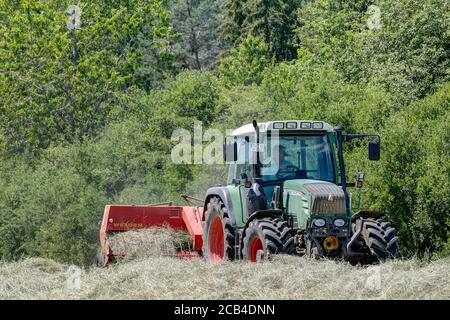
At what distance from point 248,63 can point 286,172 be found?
35615 mm

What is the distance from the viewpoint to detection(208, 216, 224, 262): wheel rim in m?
16.4

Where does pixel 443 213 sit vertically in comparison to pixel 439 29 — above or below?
below

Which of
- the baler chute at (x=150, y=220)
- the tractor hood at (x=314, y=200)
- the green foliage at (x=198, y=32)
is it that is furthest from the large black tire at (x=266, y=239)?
the green foliage at (x=198, y=32)

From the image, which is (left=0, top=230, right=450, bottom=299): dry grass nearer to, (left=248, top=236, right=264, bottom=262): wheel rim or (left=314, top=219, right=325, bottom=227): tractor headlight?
(left=248, top=236, right=264, bottom=262): wheel rim

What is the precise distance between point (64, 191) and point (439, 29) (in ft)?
39.3

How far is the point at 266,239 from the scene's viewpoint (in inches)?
530

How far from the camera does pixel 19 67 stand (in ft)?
127

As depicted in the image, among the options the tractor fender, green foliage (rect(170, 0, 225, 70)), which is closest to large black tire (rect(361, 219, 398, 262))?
the tractor fender

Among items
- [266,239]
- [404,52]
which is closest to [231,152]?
[266,239]

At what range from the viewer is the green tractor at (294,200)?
1370 cm

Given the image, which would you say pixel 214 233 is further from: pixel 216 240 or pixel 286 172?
pixel 286 172

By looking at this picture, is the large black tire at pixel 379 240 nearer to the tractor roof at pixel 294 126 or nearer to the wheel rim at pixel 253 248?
the wheel rim at pixel 253 248
